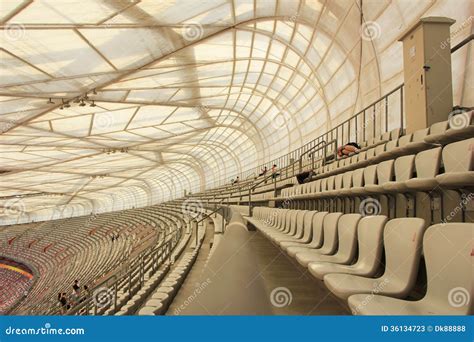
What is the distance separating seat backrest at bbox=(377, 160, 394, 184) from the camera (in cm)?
423

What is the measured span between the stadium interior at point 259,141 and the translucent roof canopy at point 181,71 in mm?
79

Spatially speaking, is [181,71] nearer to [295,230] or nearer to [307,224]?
[295,230]

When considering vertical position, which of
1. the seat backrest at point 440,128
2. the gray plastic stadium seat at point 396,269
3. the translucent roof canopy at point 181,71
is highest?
the translucent roof canopy at point 181,71

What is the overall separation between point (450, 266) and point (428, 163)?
5.37 ft

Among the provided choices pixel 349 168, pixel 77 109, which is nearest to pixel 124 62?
pixel 77 109

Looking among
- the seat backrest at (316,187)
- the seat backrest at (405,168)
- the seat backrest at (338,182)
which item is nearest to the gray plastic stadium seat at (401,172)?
the seat backrest at (405,168)

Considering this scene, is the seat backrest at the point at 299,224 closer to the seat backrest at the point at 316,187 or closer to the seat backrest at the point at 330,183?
the seat backrest at the point at 330,183

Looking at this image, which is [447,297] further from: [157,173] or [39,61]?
[157,173]

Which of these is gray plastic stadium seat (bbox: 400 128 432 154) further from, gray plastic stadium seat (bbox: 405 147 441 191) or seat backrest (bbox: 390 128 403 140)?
seat backrest (bbox: 390 128 403 140)

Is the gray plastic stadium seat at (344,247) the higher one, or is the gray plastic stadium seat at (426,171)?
the gray plastic stadium seat at (426,171)

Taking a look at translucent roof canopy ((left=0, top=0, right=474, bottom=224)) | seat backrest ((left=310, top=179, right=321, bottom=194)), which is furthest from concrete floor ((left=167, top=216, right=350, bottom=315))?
translucent roof canopy ((left=0, top=0, right=474, bottom=224))

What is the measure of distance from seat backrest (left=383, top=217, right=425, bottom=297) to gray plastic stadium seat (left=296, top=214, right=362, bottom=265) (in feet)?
1.84

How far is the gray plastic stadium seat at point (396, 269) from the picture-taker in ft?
7.61

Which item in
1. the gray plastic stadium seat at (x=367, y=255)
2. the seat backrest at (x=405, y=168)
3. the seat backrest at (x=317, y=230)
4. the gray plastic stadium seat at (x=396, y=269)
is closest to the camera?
the gray plastic stadium seat at (x=396, y=269)
